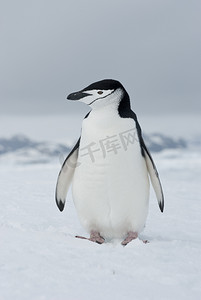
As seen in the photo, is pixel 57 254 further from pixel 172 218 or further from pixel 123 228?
pixel 172 218

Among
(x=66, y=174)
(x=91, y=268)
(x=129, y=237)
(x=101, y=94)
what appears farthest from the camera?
(x=66, y=174)

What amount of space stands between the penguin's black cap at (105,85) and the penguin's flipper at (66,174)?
667 millimetres

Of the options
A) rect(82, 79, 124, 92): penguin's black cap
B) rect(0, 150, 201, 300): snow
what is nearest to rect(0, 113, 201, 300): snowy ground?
rect(0, 150, 201, 300): snow

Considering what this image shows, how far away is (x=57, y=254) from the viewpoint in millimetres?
3160

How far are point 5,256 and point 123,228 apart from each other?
140 cm

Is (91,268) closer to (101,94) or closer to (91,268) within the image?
(91,268)

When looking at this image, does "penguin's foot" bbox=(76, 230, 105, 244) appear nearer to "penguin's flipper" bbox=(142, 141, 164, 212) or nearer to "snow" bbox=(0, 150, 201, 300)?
"snow" bbox=(0, 150, 201, 300)

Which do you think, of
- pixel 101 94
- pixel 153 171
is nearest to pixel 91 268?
pixel 153 171

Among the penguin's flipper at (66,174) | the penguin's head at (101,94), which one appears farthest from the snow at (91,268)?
the penguin's head at (101,94)

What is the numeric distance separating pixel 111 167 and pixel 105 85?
0.76 meters

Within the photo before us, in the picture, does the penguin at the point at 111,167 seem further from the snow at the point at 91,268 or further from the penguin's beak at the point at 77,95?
the snow at the point at 91,268

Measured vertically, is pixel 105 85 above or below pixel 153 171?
above

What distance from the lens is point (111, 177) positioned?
12.6 feet

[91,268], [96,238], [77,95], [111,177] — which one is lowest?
[96,238]
